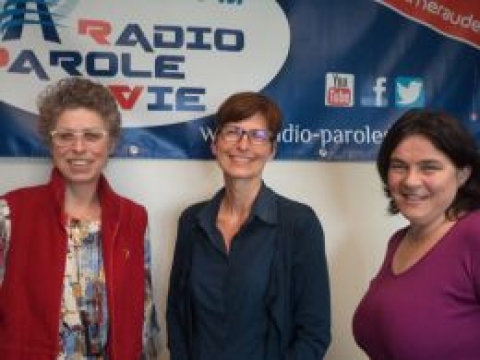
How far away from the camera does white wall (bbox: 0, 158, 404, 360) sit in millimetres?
2088

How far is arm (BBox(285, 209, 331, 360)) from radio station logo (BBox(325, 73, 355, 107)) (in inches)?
24.8

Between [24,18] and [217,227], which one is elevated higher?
[24,18]

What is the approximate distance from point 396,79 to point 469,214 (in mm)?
956

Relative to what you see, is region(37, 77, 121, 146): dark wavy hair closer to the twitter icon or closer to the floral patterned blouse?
the floral patterned blouse

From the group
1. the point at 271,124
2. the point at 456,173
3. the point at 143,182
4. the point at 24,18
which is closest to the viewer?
the point at 456,173

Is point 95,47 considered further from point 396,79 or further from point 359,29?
point 396,79

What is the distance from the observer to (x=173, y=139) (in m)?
2.07

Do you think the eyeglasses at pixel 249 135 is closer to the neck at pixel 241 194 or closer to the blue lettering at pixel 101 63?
the neck at pixel 241 194

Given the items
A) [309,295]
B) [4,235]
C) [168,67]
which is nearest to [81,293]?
[4,235]

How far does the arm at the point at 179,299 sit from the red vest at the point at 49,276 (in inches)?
4.2

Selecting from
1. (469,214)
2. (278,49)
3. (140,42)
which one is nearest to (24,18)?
(140,42)

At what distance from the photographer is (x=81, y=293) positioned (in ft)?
5.24

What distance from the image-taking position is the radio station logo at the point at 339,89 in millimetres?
2143

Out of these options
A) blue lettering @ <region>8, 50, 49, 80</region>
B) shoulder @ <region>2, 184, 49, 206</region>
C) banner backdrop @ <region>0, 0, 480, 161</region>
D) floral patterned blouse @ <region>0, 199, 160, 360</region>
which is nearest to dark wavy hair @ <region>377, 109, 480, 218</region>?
banner backdrop @ <region>0, 0, 480, 161</region>
